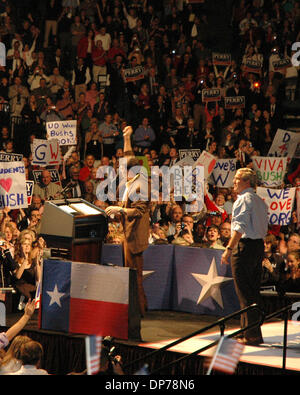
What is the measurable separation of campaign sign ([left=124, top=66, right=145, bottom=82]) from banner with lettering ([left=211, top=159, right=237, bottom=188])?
15.7 feet

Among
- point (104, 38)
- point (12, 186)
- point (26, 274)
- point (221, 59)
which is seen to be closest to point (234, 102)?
point (221, 59)

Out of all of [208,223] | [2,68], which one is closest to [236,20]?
[2,68]

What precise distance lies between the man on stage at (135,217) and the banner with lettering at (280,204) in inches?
133

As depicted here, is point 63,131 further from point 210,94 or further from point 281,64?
point 281,64

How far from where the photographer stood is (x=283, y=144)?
15820 mm

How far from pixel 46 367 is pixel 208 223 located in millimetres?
4974

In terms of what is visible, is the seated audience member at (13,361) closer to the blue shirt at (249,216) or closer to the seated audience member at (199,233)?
the blue shirt at (249,216)

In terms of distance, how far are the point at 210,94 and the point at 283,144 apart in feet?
11.8

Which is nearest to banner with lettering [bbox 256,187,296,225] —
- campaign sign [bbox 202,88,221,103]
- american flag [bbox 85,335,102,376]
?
campaign sign [bbox 202,88,221,103]

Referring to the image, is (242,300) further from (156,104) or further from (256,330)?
(156,104)

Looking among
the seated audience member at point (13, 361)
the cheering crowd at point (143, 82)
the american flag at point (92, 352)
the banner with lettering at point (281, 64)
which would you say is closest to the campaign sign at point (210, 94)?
the cheering crowd at point (143, 82)

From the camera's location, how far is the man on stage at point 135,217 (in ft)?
32.7

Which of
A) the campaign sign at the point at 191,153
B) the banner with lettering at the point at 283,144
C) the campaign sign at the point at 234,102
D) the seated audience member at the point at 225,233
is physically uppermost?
the campaign sign at the point at 234,102

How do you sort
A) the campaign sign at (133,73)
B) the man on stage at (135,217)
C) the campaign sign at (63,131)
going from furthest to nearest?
the campaign sign at (133,73), the campaign sign at (63,131), the man on stage at (135,217)
